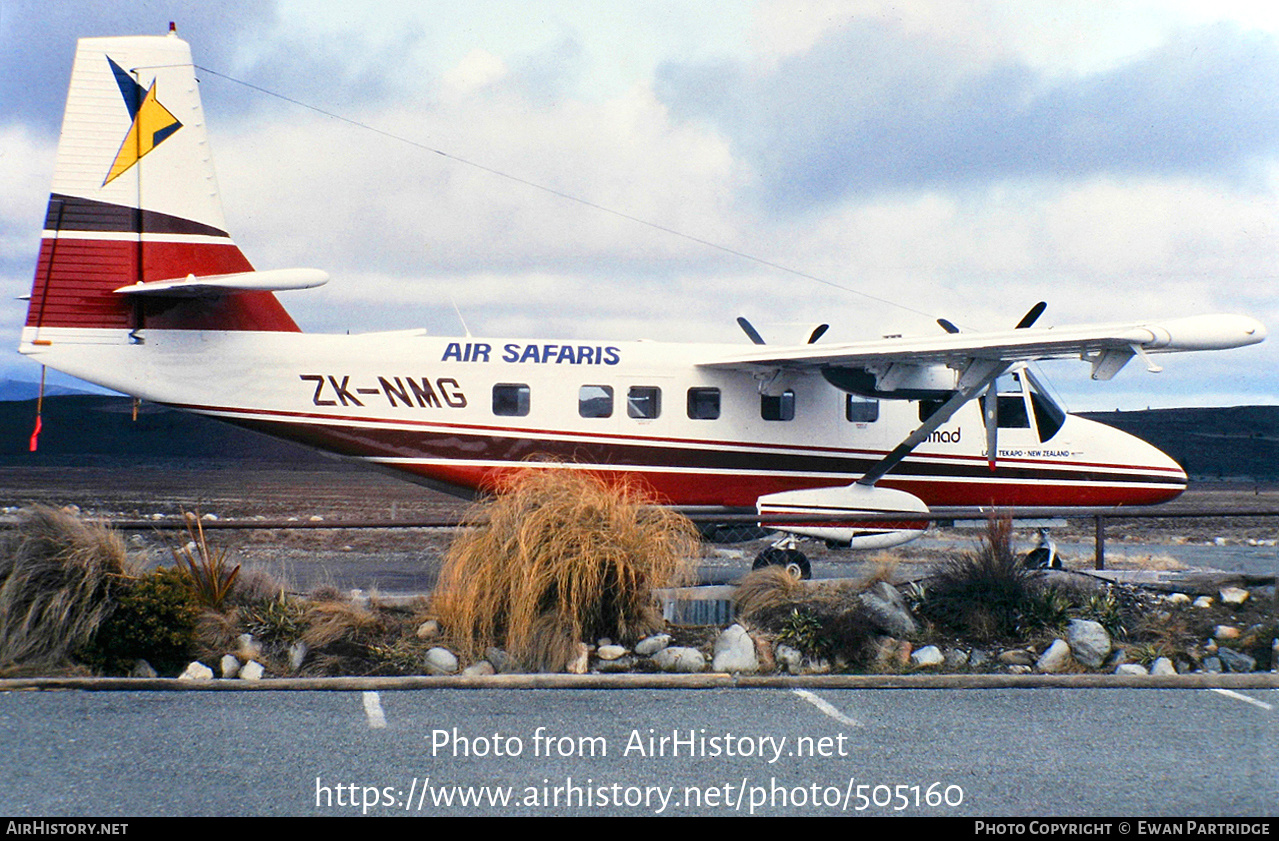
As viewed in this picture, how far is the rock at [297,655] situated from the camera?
814cm

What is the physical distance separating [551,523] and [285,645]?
248 cm

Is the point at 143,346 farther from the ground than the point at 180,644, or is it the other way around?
the point at 143,346

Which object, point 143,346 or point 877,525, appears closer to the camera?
point 143,346

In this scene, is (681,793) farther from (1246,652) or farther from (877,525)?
(877,525)

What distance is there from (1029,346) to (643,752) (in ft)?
28.0

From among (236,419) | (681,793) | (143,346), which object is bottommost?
(681,793)

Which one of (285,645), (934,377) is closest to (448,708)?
(285,645)

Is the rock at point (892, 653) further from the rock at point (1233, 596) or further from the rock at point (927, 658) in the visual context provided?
the rock at point (1233, 596)

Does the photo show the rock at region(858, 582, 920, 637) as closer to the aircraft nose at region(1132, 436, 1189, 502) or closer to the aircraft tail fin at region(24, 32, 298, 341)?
the aircraft nose at region(1132, 436, 1189, 502)

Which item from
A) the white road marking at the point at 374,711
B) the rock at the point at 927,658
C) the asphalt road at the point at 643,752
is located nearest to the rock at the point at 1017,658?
the rock at the point at 927,658

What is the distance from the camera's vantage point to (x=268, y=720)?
667cm

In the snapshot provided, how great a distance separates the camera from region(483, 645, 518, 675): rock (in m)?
8.25

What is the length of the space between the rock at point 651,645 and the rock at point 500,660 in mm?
1072

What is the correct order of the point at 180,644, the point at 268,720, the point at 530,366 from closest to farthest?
the point at 268,720
the point at 180,644
the point at 530,366
